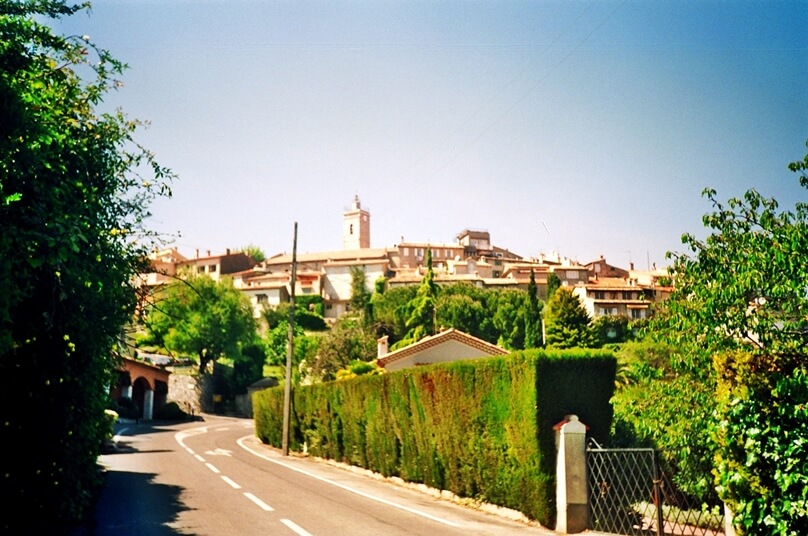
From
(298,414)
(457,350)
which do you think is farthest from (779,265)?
(457,350)

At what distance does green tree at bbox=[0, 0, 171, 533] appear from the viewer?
243 inches

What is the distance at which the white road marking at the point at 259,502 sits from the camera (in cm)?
1284

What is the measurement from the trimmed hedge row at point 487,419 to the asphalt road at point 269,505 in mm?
520

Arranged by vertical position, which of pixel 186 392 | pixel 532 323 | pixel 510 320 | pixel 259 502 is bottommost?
pixel 186 392

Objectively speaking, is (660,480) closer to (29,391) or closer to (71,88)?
(29,391)

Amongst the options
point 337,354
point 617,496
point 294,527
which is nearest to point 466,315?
point 337,354

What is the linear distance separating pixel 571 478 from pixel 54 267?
892cm

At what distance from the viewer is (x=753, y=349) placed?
33.2ft

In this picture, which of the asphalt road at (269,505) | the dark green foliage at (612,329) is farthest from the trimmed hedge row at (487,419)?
the dark green foliage at (612,329)

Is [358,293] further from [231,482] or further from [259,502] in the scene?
[259,502]

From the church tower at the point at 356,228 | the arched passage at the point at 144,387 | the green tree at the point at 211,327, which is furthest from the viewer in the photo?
the church tower at the point at 356,228

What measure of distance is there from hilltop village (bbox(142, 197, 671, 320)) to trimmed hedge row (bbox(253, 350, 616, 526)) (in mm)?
85639

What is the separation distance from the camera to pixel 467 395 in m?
14.9

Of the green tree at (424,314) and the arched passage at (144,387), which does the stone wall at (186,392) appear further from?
the green tree at (424,314)
